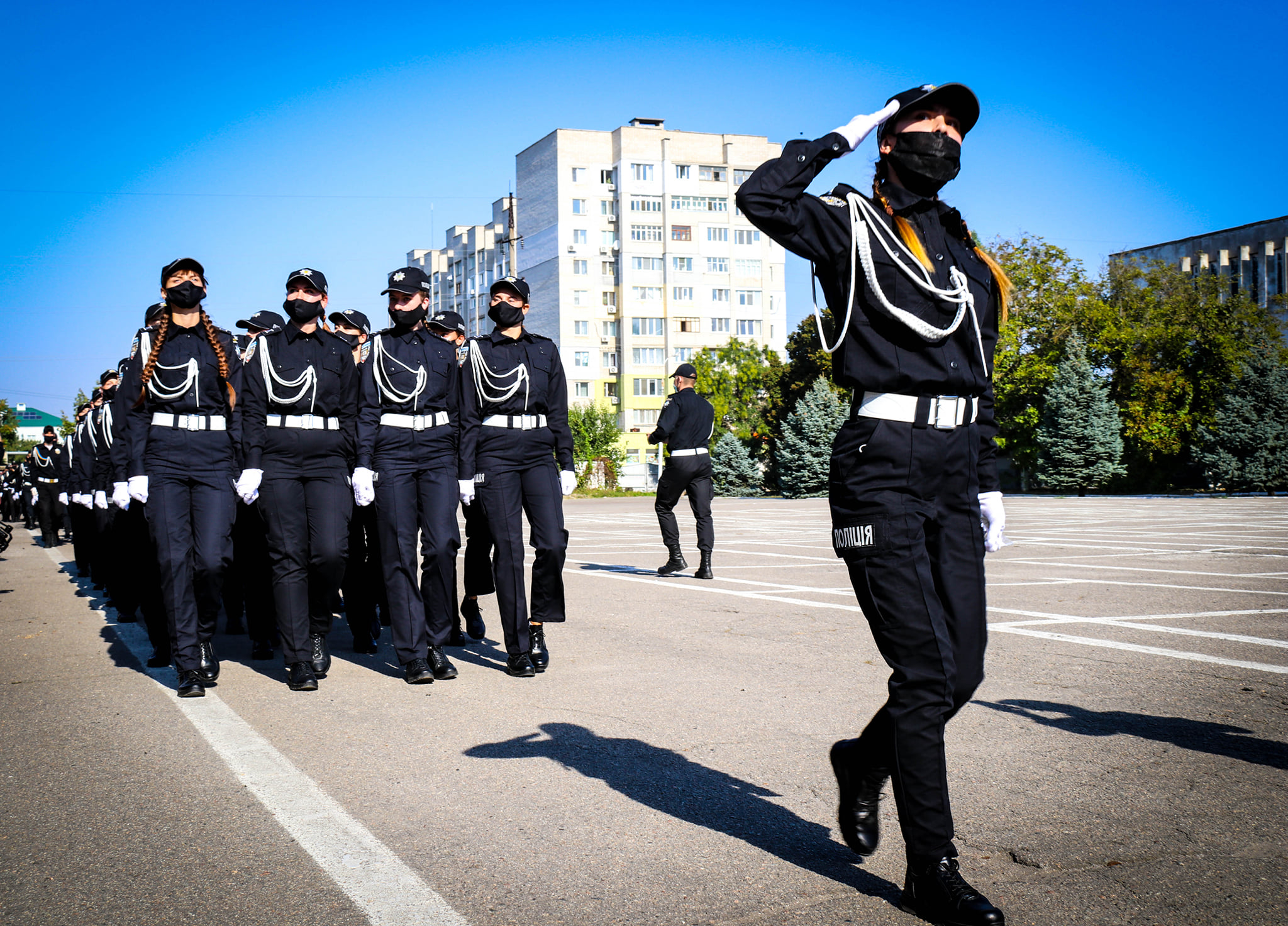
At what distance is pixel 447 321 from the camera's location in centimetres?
920

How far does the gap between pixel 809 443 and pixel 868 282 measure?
147ft

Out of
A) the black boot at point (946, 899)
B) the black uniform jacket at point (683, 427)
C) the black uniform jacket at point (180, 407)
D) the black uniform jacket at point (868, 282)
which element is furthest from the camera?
the black uniform jacket at point (683, 427)

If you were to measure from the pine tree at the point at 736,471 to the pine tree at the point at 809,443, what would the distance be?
212 inches

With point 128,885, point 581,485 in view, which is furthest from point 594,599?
point 581,485

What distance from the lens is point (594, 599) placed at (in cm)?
1076

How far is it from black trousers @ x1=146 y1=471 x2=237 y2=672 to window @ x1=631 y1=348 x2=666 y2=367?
8638 cm

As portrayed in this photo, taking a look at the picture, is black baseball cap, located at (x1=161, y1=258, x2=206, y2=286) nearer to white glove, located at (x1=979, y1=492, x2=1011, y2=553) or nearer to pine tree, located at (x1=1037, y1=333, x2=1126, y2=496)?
white glove, located at (x1=979, y1=492, x2=1011, y2=553)

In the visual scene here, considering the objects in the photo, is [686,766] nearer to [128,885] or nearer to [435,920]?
[435,920]

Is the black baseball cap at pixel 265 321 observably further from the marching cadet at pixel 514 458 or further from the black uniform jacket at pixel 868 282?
the black uniform jacket at pixel 868 282

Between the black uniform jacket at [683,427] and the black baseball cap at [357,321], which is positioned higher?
the black baseball cap at [357,321]

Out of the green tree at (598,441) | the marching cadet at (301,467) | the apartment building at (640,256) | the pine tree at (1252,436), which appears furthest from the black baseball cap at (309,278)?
the apartment building at (640,256)

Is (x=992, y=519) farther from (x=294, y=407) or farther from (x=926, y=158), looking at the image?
(x=294, y=407)

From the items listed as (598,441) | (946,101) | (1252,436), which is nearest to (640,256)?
(598,441)

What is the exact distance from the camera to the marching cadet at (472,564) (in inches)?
328
